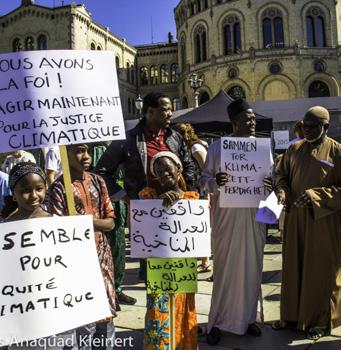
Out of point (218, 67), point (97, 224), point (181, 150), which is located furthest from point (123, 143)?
point (218, 67)

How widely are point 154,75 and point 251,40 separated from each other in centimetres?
1345

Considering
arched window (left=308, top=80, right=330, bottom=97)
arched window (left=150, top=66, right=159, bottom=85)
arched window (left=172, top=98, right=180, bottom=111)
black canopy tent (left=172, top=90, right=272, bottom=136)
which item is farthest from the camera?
arched window (left=150, top=66, right=159, bottom=85)

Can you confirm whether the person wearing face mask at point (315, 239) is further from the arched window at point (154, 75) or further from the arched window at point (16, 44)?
the arched window at point (154, 75)

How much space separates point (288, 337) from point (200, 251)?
58.1 inches

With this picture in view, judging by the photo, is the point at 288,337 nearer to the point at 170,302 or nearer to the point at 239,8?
the point at 170,302

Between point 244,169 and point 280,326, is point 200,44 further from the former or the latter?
point 280,326

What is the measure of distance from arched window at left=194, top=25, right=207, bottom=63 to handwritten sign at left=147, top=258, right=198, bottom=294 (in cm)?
3433

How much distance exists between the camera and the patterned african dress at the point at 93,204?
2457mm

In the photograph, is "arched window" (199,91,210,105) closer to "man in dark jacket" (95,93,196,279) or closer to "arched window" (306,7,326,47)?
"arched window" (306,7,326,47)

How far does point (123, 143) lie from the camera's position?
3.48m

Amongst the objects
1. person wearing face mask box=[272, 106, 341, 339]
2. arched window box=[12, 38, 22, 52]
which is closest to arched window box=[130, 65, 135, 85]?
arched window box=[12, 38, 22, 52]

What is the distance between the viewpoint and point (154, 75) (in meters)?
43.4

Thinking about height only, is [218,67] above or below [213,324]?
above

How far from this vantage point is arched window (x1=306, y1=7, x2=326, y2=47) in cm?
3272
